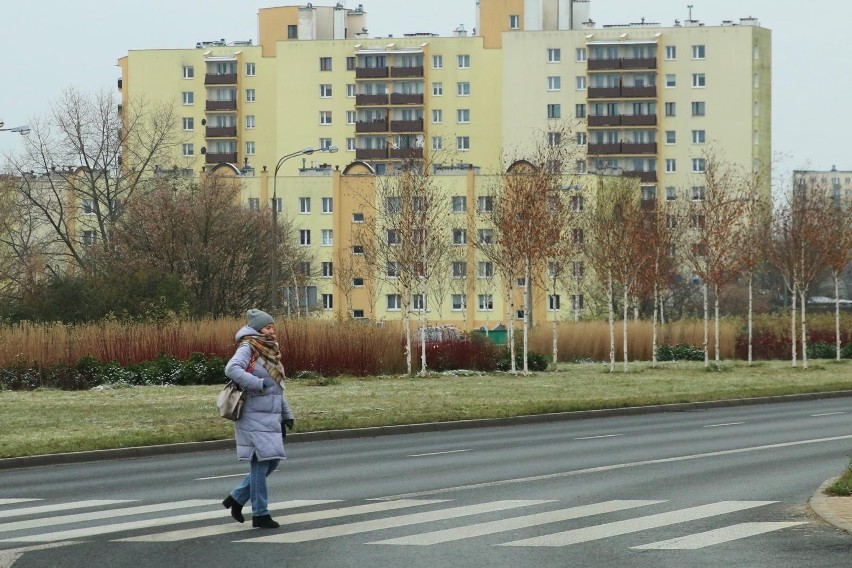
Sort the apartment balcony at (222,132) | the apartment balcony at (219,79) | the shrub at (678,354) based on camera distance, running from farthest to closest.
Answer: the apartment balcony at (222,132), the apartment balcony at (219,79), the shrub at (678,354)

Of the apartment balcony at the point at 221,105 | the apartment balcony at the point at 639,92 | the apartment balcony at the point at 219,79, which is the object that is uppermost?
the apartment balcony at the point at 219,79

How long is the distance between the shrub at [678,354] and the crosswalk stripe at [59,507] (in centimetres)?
4616

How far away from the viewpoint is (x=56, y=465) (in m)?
19.9

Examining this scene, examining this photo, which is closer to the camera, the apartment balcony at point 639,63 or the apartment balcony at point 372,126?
the apartment balcony at point 639,63

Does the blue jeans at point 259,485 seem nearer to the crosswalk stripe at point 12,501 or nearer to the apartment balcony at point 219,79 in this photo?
the crosswalk stripe at point 12,501

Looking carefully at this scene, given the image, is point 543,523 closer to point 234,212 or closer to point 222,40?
point 234,212

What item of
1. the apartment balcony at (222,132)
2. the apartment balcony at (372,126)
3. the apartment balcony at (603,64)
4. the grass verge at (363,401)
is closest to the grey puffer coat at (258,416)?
the grass verge at (363,401)

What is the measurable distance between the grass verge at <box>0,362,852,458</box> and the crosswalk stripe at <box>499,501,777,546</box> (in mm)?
10045

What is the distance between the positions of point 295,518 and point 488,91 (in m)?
114

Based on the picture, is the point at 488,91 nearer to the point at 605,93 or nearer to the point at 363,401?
the point at 605,93

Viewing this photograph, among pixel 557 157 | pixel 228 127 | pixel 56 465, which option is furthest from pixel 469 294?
pixel 56 465

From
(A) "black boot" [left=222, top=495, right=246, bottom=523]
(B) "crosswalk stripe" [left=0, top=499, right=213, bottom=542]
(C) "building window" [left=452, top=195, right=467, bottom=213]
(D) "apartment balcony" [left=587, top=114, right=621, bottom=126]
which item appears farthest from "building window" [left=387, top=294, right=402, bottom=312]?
(A) "black boot" [left=222, top=495, right=246, bottom=523]

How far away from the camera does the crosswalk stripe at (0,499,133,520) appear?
1391 centimetres

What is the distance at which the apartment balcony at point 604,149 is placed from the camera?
122 metres
